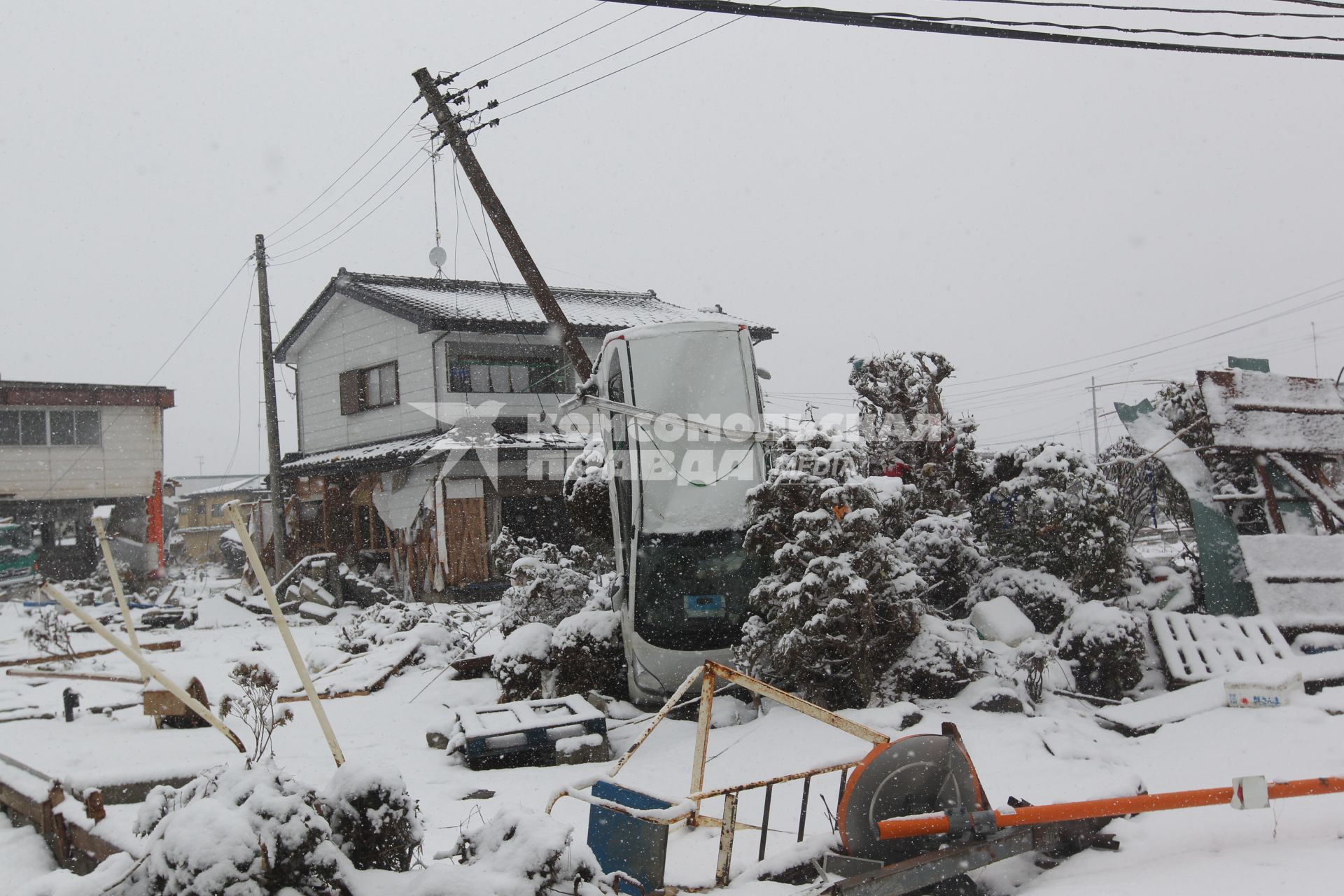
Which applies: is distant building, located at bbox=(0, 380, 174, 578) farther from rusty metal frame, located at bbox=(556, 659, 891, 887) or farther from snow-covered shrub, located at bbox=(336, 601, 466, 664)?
rusty metal frame, located at bbox=(556, 659, 891, 887)

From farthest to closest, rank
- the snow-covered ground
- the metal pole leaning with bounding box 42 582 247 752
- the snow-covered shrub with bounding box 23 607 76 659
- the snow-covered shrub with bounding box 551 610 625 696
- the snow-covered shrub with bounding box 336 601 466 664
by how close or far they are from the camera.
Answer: the snow-covered shrub with bounding box 23 607 76 659
the snow-covered shrub with bounding box 336 601 466 664
the snow-covered shrub with bounding box 551 610 625 696
the snow-covered ground
the metal pole leaning with bounding box 42 582 247 752

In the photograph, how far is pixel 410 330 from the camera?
62.6 feet

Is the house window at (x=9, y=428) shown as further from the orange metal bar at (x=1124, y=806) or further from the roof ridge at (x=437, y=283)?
the orange metal bar at (x=1124, y=806)

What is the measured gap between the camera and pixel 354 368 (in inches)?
813

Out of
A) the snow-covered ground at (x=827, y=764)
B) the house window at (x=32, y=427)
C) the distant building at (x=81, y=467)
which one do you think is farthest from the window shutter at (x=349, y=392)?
the snow-covered ground at (x=827, y=764)

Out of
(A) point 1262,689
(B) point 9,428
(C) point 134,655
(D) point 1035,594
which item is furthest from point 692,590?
(B) point 9,428

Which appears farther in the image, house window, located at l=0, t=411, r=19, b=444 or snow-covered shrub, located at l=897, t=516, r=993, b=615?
house window, located at l=0, t=411, r=19, b=444

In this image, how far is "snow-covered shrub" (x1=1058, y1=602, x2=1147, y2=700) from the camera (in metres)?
7.02

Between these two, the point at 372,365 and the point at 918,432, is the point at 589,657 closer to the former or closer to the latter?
the point at 918,432

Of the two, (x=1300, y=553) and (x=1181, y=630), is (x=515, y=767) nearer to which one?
(x=1181, y=630)

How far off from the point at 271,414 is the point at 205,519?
2880 centimetres

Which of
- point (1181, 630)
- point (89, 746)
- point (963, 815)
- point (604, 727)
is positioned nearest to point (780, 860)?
point (963, 815)

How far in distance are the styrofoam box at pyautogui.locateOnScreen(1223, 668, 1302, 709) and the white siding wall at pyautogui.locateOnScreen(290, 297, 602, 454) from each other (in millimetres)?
14765

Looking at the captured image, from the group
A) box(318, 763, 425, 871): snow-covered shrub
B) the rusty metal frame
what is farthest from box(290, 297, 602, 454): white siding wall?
box(318, 763, 425, 871): snow-covered shrub
